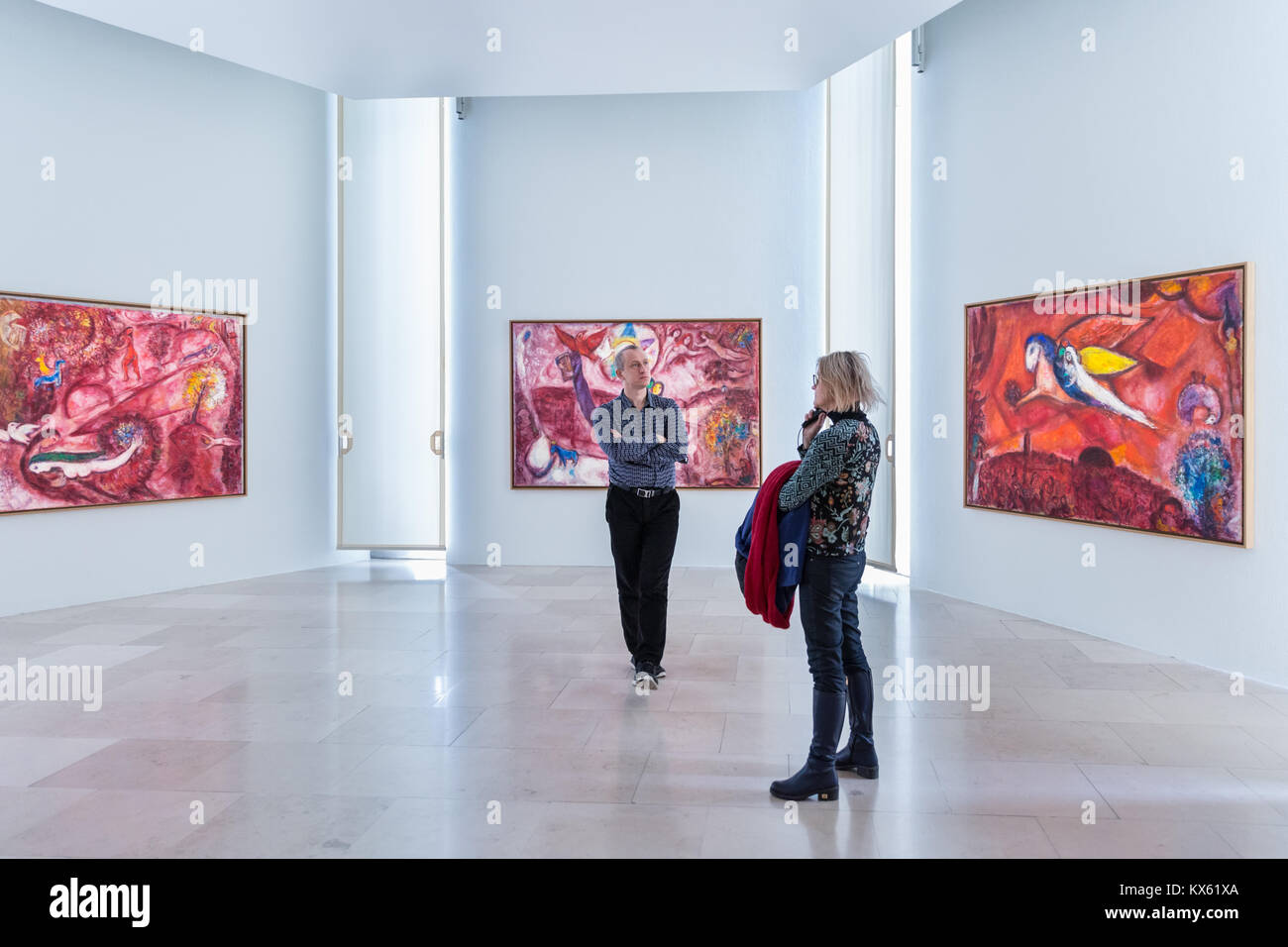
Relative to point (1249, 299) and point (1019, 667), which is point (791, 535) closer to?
point (1019, 667)

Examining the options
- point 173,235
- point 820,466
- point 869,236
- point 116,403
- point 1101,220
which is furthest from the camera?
point 869,236

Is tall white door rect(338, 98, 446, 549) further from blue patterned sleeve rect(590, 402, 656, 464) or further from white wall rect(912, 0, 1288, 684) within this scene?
blue patterned sleeve rect(590, 402, 656, 464)

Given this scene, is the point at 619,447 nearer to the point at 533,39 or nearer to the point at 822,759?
the point at 822,759

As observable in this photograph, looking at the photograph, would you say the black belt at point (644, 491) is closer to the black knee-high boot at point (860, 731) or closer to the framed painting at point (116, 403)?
the black knee-high boot at point (860, 731)

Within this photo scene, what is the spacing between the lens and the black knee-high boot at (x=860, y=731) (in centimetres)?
468

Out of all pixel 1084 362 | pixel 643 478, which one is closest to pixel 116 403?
pixel 643 478

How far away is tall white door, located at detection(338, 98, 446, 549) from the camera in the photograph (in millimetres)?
12227

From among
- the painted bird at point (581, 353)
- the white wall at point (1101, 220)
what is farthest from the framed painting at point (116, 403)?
the white wall at point (1101, 220)

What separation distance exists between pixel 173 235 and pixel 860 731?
30.0ft

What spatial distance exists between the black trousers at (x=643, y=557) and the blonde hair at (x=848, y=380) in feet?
6.88

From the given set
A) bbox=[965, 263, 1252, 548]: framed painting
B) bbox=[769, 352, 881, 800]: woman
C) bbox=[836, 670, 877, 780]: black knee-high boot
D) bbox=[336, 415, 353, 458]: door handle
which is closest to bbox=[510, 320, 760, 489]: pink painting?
bbox=[336, 415, 353, 458]: door handle

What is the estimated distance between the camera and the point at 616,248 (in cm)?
1196
